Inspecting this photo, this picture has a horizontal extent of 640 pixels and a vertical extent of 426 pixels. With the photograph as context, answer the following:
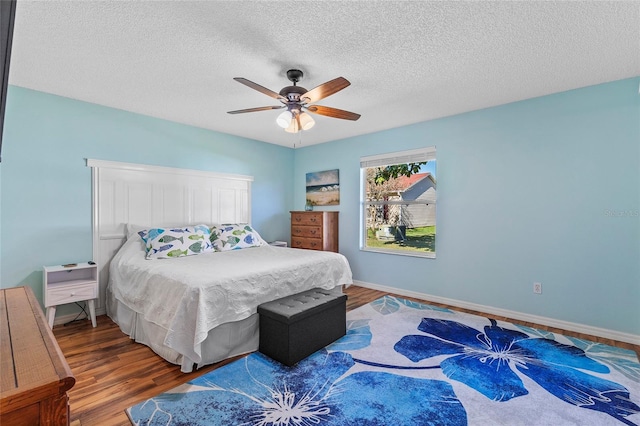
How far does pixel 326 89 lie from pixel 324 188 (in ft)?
9.89

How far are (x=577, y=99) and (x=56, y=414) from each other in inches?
169

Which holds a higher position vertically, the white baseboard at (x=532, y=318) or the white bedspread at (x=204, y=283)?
the white bedspread at (x=204, y=283)

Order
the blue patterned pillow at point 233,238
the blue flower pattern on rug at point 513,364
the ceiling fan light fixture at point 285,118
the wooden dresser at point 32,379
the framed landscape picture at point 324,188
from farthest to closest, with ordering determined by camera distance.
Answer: the framed landscape picture at point 324,188 → the blue patterned pillow at point 233,238 → the ceiling fan light fixture at point 285,118 → the blue flower pattern on rug at point 513,364 → the wooden dresser at point 32,379

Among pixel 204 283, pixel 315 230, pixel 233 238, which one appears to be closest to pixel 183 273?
pixel 204 283

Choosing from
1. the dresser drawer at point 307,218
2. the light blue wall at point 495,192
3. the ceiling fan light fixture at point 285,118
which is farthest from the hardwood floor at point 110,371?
the dresser drawer at point 307,218

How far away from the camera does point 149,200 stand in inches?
150

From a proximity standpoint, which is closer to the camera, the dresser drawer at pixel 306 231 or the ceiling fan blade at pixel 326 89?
the ceiling fan blade at pixel 326 89

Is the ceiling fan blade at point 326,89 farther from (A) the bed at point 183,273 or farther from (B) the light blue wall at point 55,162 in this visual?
(B) the light blue wall at point 55,162

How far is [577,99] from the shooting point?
3.01 meters

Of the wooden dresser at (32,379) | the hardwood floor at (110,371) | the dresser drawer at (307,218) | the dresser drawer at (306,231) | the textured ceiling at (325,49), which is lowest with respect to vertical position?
the hardwood floor at (110,371)

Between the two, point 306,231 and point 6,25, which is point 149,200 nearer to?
point 306,231

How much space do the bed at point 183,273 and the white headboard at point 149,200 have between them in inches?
0.4

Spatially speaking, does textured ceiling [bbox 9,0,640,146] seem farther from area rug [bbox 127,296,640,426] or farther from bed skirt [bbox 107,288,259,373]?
area rug [bbox 127,296,640,426]

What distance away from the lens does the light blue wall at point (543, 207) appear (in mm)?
2811
